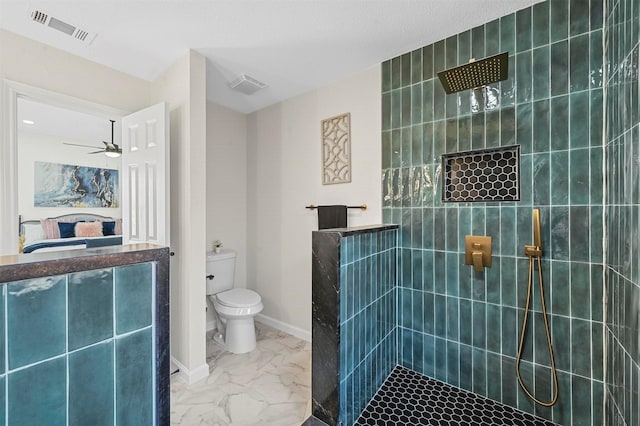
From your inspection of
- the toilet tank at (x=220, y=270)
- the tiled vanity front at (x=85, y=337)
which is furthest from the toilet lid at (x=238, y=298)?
the tiled vanity front at (x=85, y=337)

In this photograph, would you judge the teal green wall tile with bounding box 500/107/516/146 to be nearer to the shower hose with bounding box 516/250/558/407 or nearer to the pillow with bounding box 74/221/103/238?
the shower hose with bounding box 516/250/558/407

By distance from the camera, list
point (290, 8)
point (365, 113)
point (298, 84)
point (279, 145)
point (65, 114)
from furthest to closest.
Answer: point (65, 114) → point (279, 145) → point (298, 84) → point (365, 113) → point (290, 8)

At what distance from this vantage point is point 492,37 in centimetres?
173

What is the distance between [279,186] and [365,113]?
1.13 m

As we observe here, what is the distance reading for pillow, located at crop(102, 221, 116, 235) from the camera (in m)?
4.70

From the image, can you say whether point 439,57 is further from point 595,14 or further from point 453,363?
point 453,363

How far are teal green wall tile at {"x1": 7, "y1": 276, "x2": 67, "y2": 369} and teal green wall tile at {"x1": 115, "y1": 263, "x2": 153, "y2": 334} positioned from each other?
4.7 inches

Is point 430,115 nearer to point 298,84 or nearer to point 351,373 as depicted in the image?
point 298,84

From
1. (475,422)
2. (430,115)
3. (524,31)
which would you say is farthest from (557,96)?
(475,422)

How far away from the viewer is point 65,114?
3.55 meters

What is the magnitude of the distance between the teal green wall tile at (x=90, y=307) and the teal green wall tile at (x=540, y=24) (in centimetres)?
228

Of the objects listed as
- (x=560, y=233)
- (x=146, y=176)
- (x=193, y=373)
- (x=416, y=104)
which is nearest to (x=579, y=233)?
(x=560, y=233)

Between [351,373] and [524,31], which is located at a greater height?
[524,31]

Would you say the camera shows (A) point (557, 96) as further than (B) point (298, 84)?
No
